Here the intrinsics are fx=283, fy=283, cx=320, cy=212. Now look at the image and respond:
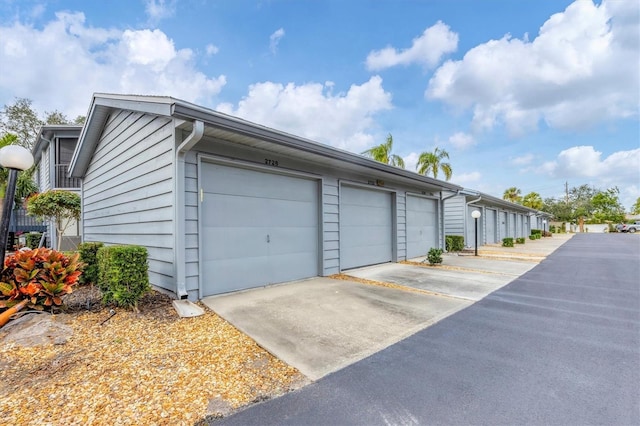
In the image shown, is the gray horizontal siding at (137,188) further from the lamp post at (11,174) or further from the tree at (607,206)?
the tree at (607,206)

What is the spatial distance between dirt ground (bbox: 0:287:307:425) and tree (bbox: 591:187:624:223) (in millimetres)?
59070

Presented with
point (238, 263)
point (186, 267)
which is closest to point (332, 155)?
point (238, 263)

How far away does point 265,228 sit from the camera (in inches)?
210

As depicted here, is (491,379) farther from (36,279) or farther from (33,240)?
(33,240)

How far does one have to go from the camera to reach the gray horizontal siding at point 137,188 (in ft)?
14.5

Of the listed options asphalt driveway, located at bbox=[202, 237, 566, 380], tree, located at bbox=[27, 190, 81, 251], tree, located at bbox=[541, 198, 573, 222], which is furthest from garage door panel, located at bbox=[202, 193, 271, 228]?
tree, located at bbox=[541, 198, 573, 222]

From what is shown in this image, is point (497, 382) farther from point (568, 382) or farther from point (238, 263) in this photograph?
point (238, 263)

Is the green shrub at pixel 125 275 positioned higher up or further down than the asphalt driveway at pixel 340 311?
higher up

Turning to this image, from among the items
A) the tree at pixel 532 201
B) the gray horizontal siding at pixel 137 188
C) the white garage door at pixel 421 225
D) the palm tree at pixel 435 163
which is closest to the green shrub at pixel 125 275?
the gray horizontal siding at pixel 137 188

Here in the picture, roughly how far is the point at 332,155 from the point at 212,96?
763 cm

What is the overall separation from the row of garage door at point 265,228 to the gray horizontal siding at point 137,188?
22.4 inches

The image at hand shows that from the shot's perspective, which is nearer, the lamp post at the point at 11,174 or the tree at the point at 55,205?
the lamp post at the point at 11,174

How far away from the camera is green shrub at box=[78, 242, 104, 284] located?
4.96 m

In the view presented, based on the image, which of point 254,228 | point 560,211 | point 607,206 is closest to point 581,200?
point 607,206
